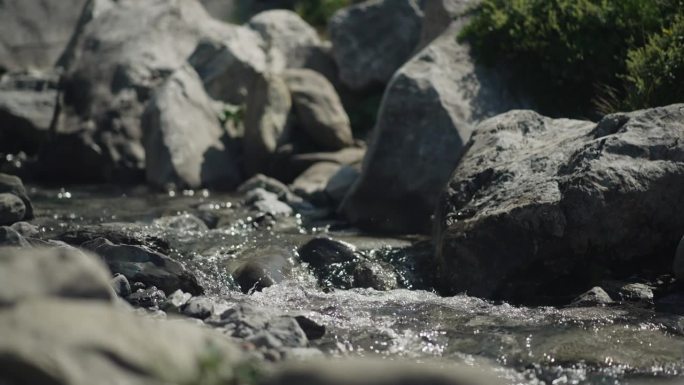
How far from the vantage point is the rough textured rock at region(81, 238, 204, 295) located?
36.3 feet

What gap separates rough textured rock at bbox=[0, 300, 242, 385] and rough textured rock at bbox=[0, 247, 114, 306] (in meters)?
0.14

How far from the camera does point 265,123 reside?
19.7 meters

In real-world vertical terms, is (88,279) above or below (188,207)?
above

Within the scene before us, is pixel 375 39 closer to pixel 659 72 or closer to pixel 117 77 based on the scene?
pixel 117 77

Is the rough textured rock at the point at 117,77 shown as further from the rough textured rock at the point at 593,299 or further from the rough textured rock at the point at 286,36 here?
the rough textured rock at the point at 593,299

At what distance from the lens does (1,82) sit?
77.4 ft

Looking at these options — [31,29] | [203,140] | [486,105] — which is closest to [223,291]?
[486,105]

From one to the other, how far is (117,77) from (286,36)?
485 centimetres

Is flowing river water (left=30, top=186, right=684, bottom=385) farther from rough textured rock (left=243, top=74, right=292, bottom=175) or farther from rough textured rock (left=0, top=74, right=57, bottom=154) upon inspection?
rough textured rock (left=0, top=74, right=57, bottom=154)

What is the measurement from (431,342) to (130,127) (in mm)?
12308

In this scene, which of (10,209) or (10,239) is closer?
(10,239)

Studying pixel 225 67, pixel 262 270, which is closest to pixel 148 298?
pixel 262 270

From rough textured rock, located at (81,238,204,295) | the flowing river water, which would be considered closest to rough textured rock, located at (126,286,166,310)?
rough textured rock, located at (81,238,204,295)

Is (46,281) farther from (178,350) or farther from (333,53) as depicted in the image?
(333,53)
